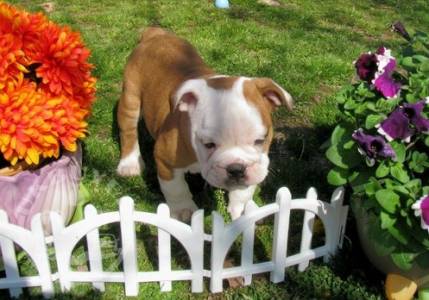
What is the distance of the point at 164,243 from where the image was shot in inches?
101

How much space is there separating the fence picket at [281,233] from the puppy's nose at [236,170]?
0.22m

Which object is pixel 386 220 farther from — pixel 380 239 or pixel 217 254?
pixel 217 254

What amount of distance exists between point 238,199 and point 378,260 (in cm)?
85

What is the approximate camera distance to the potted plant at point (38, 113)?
2602mm

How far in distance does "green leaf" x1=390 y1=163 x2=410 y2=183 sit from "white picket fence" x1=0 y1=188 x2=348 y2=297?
0.34 m

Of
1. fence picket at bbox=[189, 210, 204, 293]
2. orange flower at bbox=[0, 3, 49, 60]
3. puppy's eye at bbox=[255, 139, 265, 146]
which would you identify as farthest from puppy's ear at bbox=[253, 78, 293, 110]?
orange flower at bbox=[0, 3, 49, 60]

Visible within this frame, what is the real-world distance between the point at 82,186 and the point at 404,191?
1820 millimetres

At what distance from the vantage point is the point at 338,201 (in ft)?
8.98

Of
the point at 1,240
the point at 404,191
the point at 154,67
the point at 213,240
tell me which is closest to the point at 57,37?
the point at 154,67

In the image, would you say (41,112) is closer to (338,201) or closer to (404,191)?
(338,201)

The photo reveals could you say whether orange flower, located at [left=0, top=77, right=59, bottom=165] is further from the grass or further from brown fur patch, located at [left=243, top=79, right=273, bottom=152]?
brown fur patch, located at [left=243, top=79, right=273, bottom=152]

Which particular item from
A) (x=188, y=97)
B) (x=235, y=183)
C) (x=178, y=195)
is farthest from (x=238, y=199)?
(x=188, y=97)

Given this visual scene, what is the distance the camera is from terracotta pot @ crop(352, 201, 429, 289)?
8.43 ft

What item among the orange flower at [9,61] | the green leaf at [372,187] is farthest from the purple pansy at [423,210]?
the orange flower at [9,61]
